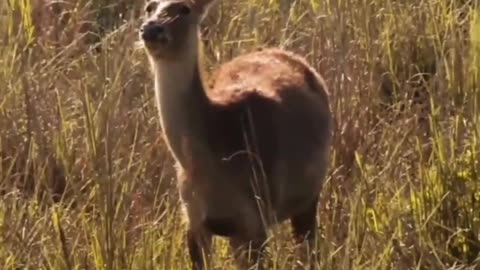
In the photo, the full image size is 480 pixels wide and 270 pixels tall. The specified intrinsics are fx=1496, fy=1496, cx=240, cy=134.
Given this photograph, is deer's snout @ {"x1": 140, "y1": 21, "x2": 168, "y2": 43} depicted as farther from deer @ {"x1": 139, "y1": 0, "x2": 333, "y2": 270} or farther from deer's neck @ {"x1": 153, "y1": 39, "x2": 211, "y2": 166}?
deer's neck @ {"x1": 153, "y1": 39, "x2": 211, "y2": 166}

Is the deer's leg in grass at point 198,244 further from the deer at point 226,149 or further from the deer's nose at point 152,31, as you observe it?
the deer's nose at point 152,31

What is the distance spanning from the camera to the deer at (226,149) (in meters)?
5.13

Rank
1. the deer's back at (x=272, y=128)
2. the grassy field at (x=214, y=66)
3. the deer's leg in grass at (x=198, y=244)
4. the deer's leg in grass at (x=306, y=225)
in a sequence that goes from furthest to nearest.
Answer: the deer's leg in grass at (x=306, y=225), the deer's back at (x=272, y=128), the deer's leg in grass at (x=198, y=244), the grassy field at (x=214, y=66)

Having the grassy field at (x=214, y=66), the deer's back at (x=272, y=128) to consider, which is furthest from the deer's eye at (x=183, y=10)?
the grassy field at (x=214, y=66)

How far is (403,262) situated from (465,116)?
983 mm

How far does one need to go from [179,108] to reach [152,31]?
288 millimetres

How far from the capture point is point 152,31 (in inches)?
200

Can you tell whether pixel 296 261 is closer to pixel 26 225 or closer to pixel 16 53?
pixel 26 225

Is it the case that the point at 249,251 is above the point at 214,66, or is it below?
below

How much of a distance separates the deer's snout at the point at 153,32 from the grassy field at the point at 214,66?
0.32 metres

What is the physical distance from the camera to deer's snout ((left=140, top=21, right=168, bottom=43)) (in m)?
5.03

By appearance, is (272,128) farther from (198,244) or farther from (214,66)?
(214,66)

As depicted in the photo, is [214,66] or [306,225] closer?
[306,225]

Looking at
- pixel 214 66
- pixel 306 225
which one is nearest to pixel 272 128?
pixel 306 225
